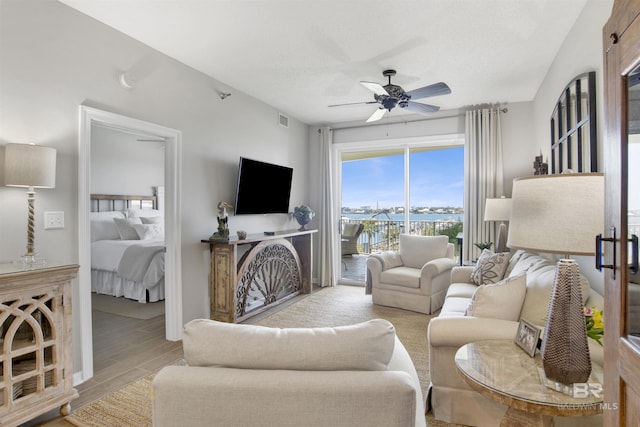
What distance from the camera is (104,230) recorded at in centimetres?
528

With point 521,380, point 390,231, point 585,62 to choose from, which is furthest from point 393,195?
point 521,380

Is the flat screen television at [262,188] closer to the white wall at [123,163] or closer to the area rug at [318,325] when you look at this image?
the area rug at [318,325]

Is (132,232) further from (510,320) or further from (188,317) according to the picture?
(510,320)

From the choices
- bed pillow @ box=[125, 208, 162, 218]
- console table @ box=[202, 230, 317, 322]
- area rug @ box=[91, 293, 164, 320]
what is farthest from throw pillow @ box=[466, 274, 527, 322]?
bed pillow @ box=[125, 208, 162, 218]

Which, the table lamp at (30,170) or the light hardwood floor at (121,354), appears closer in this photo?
the table lamp at (30,170)

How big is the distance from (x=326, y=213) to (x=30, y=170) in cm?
409

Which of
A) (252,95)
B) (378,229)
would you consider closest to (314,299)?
(378,229)

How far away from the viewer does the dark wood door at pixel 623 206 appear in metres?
0.90

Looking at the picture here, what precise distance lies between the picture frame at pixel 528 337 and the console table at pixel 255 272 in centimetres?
267

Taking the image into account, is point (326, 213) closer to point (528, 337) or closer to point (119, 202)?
point (119, 202)

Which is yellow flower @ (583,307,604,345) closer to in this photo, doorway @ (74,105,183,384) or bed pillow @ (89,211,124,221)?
doorway @ (74,105,183,384)

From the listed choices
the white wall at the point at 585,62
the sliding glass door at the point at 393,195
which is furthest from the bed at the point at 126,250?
the white wall at the point at 585,62

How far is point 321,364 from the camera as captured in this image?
3.46 feet

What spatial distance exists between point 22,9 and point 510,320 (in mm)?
3577
